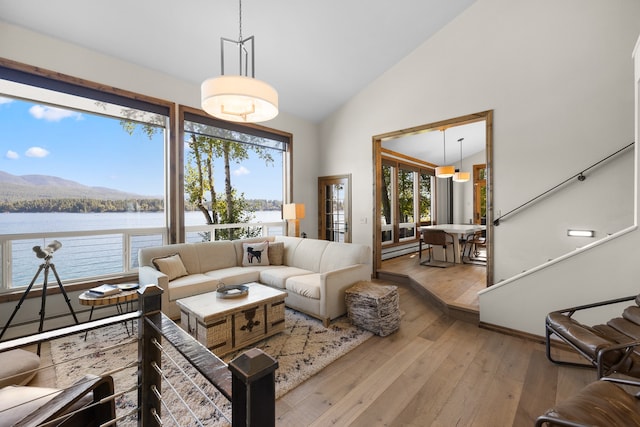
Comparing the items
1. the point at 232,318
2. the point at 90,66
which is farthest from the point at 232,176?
the point at 232,318

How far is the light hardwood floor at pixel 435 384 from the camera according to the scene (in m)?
1.80

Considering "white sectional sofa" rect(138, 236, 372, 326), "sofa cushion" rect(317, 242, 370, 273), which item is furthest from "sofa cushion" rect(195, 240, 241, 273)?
"sofa cushion" rect(317, 242, 370, 273)

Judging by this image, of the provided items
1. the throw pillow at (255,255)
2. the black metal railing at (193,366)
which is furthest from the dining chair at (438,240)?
the black metal railing at (193,366)

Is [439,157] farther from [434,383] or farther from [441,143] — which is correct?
[434,383]

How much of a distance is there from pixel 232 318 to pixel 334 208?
3918 mm

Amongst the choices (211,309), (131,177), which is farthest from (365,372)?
(131,177)

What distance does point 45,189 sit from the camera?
329cm

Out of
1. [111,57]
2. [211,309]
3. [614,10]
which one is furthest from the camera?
[111,57]

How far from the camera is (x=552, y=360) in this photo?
2.39 m

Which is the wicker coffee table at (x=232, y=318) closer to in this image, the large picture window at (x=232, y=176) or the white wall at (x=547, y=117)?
the large picture window at (x=232, y=176)

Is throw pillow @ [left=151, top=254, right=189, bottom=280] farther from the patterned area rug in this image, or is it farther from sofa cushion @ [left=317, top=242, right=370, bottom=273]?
sofa cushion @ [left=317, top=242, right=370, bottom=273]

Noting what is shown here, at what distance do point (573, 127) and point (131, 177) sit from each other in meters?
5.76

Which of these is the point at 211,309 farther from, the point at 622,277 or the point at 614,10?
the point at 614,10

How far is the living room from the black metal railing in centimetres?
318
